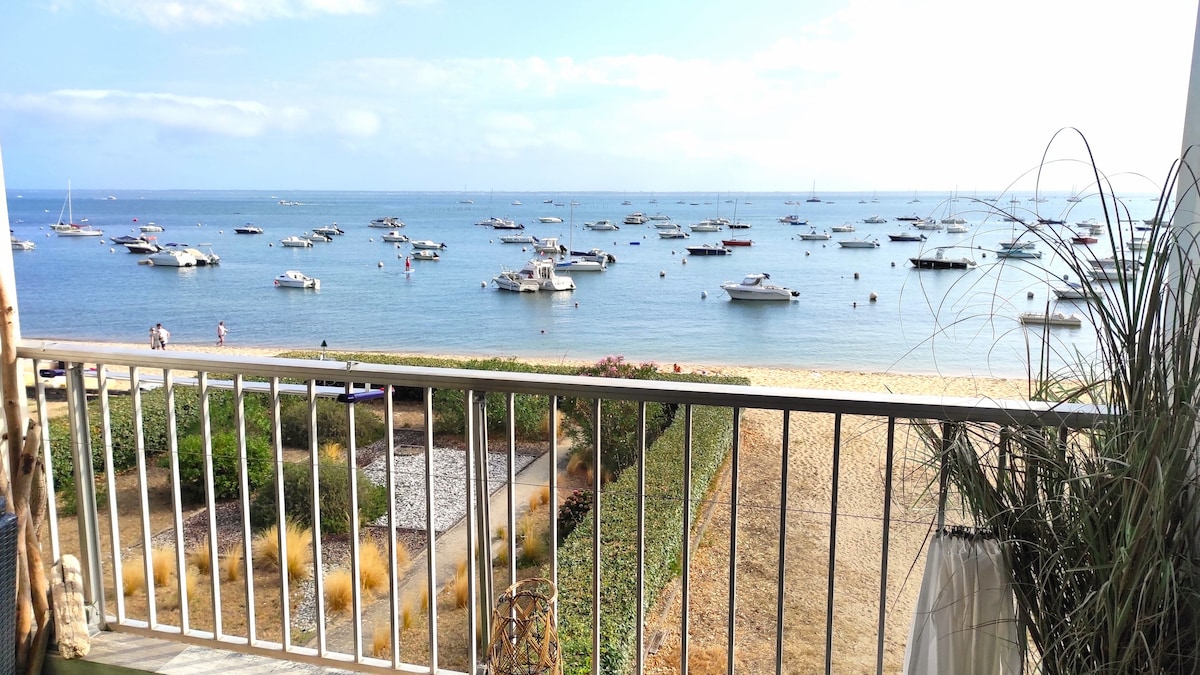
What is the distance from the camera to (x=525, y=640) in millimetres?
1878

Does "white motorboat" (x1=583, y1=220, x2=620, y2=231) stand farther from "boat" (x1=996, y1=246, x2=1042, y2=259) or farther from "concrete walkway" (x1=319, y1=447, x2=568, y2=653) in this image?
"boat" (x1=996, y1=246, x2=1042, y2=259)

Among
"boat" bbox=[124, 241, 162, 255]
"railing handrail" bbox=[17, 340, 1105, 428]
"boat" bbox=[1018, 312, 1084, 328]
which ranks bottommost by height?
"boat" bbox=[124, 241, 162, 255]

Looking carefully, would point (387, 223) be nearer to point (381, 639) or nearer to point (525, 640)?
point (381, 639)

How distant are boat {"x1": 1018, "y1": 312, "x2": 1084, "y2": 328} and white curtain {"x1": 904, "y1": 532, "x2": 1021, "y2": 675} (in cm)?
46

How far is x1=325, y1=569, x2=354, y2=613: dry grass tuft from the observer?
244 cm

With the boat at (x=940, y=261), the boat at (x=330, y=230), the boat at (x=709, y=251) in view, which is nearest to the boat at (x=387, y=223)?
the boat at (x=330, y=230)

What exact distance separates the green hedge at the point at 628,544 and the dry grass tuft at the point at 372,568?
1.76 ft

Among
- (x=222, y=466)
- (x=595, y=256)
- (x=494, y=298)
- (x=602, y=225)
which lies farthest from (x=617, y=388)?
(x=602, y=225)

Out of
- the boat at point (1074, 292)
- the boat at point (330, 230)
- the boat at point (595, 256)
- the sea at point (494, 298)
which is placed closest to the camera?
the boat at point (1074, 292)

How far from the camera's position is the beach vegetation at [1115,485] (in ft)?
4.39

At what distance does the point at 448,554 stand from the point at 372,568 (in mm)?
244

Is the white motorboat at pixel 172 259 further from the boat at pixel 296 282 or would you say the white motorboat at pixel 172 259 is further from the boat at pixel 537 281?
the boat at pixel 537 281

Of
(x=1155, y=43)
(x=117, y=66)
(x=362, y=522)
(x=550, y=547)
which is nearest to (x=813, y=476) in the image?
(x=550, y=547)

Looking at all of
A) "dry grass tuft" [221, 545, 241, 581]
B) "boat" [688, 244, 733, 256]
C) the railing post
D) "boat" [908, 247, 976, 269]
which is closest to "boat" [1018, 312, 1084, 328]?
"boat" [908, 247, 976, 269]
